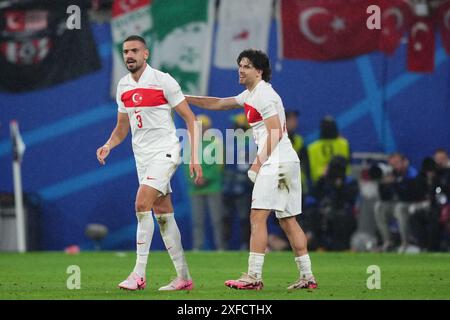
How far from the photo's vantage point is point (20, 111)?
21516mm

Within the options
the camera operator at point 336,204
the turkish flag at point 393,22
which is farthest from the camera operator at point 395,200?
the turkish flag at point 393,22

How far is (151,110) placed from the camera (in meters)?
11.0

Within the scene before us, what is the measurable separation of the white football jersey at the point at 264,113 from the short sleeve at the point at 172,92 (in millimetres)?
637

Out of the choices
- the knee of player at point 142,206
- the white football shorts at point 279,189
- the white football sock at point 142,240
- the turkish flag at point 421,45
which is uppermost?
the turkish flag at point 421,45

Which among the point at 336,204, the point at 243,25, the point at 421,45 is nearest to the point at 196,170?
the point at 336,204

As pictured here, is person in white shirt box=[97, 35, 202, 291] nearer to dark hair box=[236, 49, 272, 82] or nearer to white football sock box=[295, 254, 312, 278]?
dark hair box=[236, 49, 272, 82]

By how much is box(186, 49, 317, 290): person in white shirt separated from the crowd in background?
29.9 ft

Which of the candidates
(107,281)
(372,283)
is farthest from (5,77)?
(372,283)

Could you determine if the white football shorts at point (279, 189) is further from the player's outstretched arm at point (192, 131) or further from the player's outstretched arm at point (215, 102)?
the player's outstretched arm at point (215, 102)

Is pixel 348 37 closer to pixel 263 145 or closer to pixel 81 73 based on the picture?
pixel 81 73

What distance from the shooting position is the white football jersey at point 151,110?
432 inches

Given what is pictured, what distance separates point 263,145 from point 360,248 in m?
10.0

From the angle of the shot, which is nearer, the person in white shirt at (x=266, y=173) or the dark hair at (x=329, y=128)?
the person in white shirt at (x=266, y=173)
